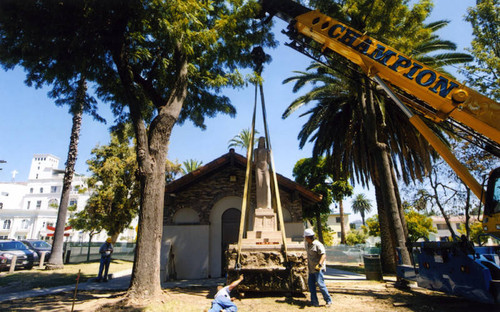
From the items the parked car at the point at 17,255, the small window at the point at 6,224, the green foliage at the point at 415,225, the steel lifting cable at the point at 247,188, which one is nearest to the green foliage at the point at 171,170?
the parked car at the point at 17,255

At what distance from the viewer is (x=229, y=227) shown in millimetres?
12602

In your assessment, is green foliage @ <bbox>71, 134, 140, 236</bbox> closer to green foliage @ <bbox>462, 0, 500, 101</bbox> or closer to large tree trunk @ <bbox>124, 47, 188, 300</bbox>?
large tree trunk @ <bbox>124, 47, 188, 300</bbox>

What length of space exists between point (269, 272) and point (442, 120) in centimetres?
584

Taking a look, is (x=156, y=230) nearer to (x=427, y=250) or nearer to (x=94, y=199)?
(x=427, y=250)

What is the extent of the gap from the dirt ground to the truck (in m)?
0.50

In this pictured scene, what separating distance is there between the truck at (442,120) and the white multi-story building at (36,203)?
35419 mm

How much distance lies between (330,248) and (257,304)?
13784 millimetres

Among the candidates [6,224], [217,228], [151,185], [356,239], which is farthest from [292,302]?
[6,224]

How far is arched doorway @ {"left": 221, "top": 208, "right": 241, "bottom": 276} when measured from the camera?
1245 centimetres

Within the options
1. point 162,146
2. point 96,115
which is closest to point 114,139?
point 96,115

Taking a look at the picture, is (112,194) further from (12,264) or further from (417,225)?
(417,225)

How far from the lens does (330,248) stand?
18.9m

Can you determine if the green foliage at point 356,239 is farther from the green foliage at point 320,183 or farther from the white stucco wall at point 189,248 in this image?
the white stucco wall at point 189,248

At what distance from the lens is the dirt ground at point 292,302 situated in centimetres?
593
